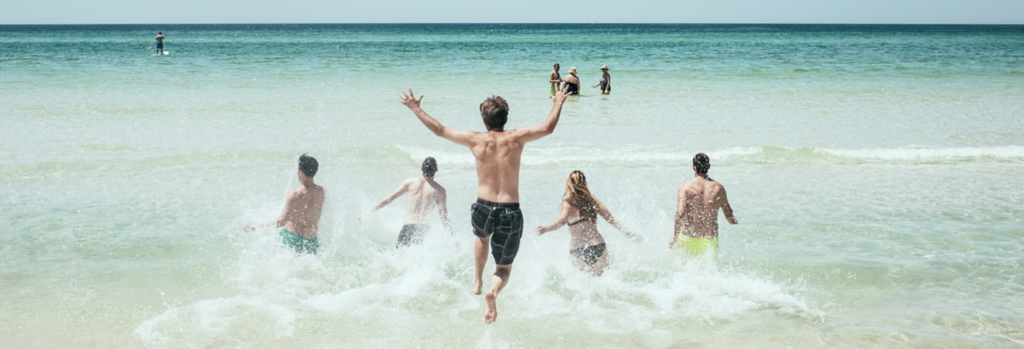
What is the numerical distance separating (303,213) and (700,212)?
3363 millimetres

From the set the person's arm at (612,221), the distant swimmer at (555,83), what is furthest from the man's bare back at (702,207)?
the distant swimmer at (555,83)

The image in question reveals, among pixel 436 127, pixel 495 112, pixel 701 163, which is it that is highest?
pixel 495 112

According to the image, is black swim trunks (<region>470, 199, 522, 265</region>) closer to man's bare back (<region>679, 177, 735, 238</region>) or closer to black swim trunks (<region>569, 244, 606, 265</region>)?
black swim trunks (<region>569, 244, 606, 265</region>)

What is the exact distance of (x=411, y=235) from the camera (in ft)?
22.0

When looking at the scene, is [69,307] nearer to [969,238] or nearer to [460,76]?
[969,238]

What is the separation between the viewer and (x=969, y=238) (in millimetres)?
7238

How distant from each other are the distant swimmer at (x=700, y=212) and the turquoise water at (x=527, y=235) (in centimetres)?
19

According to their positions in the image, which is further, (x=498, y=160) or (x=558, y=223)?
(x=558, y=223)

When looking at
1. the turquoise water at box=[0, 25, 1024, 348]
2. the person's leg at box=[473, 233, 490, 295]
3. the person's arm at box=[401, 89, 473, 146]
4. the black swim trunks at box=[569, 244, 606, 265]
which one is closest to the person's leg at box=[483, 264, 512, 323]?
the person's leg at box=[473, 233, 490, 295]

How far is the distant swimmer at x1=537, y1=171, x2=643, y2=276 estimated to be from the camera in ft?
19.9

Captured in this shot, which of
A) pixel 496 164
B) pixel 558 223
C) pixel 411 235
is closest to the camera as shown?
pixel 496 164

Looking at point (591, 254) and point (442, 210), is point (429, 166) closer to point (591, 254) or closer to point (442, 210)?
point (442, 210)

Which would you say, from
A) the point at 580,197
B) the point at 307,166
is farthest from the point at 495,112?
the point at 307,166

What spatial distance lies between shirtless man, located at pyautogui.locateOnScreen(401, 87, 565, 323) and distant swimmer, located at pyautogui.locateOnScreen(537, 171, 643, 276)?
140 centimetres
